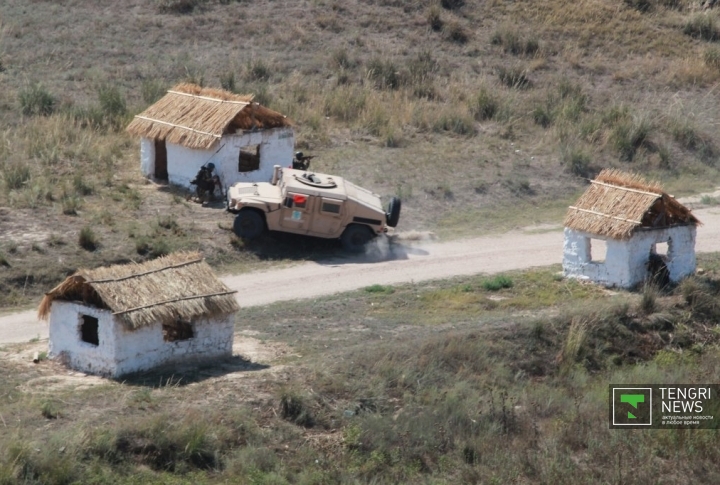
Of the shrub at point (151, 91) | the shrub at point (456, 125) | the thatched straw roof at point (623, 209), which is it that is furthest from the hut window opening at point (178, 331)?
the shrub at point (456, 125)

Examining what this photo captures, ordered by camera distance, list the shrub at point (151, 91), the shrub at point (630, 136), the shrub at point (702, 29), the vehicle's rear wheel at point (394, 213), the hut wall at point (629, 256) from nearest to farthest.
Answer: the hut wall at point (629, 256)
the vehicle's rear wheel at point (394, 213)
the shrub at point (630, 136)
the shrub at point (151, 91)
the shrub at point (702, 29)

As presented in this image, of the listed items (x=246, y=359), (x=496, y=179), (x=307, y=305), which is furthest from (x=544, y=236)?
(x=246, y=359)

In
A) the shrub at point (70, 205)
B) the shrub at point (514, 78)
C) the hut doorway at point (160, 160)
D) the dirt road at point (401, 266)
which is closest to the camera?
the dirt road at point (401, 266)

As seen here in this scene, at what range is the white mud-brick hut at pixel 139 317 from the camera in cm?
2086

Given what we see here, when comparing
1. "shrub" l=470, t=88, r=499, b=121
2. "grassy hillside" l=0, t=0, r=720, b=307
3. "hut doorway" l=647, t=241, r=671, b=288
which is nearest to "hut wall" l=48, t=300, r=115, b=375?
"grassy hillside" l=0, t=0, r=720, b=307

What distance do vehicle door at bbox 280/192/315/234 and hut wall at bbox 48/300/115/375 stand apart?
830cm

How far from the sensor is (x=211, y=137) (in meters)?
31.6

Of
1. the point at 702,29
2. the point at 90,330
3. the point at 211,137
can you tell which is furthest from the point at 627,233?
the point at 702,29

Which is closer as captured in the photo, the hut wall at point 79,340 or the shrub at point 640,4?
the hut wall at point 79,340

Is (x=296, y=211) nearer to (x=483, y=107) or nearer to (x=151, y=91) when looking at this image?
(x=151, y=91)

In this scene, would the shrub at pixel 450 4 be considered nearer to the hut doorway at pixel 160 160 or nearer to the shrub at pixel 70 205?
the hut doorway at pixel 160 160

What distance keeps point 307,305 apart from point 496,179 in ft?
36.1

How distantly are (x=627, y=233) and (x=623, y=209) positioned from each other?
0.70 m

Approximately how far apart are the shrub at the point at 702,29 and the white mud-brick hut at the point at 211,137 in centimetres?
2019
